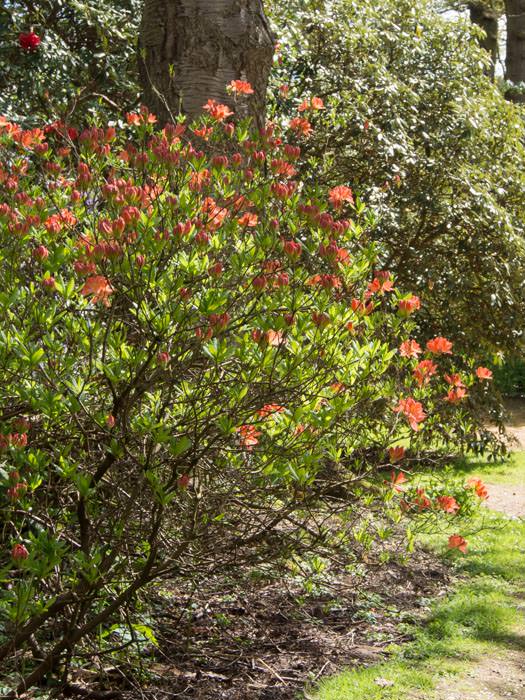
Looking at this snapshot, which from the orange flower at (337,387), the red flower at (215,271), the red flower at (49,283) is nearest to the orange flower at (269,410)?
the orange flower at (337,387)

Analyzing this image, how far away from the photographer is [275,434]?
302cm

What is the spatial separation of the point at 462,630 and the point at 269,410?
2.03 meters

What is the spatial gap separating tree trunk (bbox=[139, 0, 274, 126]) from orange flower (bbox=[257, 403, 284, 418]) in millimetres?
2602

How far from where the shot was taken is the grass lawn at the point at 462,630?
3.49 metres

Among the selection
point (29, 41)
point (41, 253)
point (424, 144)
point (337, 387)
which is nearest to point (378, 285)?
point (337, 387)

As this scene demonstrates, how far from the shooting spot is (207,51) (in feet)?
16.8

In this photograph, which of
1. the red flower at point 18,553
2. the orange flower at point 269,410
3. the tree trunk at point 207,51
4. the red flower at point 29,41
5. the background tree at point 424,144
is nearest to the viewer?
the red flower at point 18,553

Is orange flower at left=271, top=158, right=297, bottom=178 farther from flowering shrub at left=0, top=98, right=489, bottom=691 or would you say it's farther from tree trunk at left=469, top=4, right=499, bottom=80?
tree trunk at left=469, top=4, right=499, bottom=80

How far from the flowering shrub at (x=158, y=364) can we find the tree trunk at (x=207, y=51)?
65.8 inches

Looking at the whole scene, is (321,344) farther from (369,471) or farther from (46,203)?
(46,203)

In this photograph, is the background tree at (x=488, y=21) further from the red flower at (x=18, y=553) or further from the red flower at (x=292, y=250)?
the red flower at (x=18, y=553)

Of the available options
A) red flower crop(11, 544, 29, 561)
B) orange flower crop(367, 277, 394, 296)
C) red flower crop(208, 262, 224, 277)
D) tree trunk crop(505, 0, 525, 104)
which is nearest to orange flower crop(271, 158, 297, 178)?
orange flower crop(367, 277, 394, 296)

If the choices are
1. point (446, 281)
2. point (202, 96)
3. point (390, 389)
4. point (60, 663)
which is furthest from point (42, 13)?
point (60, 663)

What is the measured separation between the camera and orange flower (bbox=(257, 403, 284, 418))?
2849 mm
